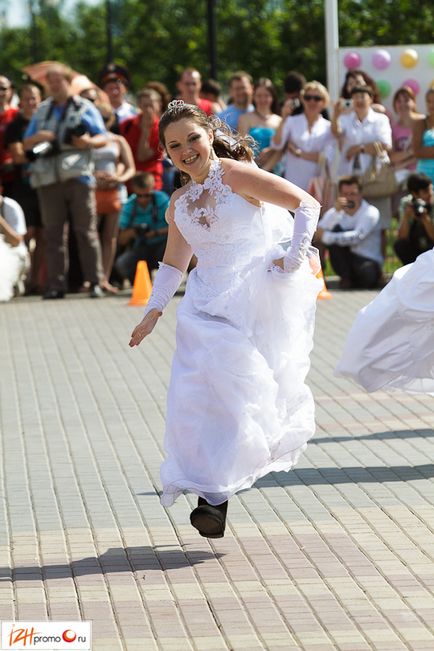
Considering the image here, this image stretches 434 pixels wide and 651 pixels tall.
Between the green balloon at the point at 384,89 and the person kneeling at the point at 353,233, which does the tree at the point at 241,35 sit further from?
the person kneeling at the point at 353,233

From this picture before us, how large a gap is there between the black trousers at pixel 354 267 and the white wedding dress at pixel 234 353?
377 inches

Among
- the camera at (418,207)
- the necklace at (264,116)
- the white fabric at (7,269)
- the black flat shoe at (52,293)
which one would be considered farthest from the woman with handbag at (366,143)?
the white fabric at (7,269)

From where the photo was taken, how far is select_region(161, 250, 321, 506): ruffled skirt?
631 cm

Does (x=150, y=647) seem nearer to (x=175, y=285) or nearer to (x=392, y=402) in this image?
(x=175, y=285)

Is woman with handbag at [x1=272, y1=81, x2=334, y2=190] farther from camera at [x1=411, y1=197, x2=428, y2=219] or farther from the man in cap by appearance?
the man in cap

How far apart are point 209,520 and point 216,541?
325 millimetres

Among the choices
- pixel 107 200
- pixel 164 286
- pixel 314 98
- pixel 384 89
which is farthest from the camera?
pixel 384 89

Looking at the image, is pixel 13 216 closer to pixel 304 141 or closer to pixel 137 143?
pixel 137 143

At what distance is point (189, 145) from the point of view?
6438 mm

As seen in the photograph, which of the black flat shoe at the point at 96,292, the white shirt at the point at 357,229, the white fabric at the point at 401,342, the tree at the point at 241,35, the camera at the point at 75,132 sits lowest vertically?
the tree at the point at 241,35

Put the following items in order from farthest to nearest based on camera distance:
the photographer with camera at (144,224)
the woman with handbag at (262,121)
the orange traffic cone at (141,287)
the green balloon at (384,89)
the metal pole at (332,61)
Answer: the metal pole at (332,61), the green balloon at (384,89), the woman with handbag at (262,121), the photographer with camera at (144,224), the orange traffic cone at (141,287)

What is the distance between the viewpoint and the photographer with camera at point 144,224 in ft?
54.2

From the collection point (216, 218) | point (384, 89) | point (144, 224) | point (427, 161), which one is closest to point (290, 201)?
point (216, 218)

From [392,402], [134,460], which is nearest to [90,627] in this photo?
[134,460]
